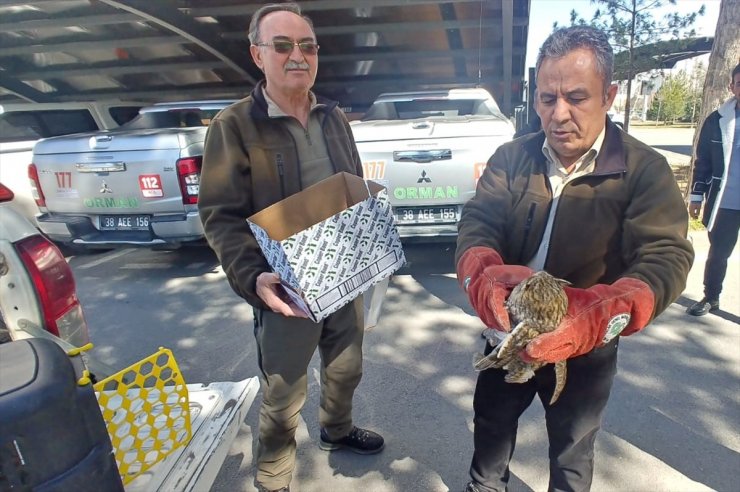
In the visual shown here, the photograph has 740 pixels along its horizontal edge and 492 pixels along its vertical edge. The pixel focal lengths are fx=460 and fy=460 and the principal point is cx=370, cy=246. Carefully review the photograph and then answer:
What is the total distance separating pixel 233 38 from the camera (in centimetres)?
877

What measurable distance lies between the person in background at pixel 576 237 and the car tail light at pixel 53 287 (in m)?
1.58

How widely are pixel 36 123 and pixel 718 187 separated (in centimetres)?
839

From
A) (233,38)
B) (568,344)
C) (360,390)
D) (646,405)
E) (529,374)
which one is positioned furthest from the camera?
(233,38)

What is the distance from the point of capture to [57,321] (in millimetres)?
1831

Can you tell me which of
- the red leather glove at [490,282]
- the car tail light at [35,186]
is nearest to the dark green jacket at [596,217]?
the red leather glove at [490,282]

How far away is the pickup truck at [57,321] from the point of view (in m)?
1.60

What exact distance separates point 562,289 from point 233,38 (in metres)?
9.13

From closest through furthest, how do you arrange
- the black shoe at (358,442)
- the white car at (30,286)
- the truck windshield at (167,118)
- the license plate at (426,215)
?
the white car at (30,286) < the black shoe at (358,442) < the license plate at (426,215) < the truck windshield at (167,118)

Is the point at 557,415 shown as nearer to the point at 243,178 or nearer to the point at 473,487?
the point at 473,487

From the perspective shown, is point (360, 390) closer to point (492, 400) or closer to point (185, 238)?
point (492, 400)

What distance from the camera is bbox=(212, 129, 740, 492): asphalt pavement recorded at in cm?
224

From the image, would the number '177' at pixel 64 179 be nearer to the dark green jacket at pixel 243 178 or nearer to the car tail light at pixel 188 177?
the car tail light at pixel 188 177

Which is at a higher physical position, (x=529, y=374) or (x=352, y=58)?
(x=352, y=58)

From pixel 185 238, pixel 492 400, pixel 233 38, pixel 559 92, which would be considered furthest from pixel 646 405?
pixel 233 38
